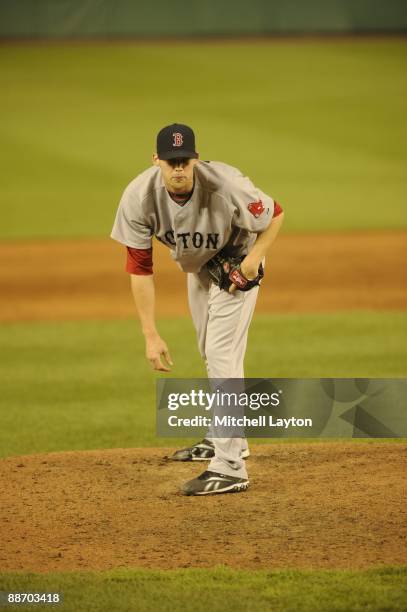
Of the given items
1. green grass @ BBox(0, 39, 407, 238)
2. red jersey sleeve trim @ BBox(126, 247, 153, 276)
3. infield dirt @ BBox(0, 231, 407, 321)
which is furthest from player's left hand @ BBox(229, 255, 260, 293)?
green grass @ BBox(0, 39, 407, 238)

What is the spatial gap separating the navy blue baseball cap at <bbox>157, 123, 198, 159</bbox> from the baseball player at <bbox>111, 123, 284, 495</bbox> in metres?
0.01

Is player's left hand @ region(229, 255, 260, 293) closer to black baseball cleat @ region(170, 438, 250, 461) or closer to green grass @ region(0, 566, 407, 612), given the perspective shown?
black baseball cleat @ region(170, 438, 250, 461)

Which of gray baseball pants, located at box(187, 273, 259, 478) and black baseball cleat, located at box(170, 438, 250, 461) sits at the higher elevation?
gray baseball pants, located at box(187, 273, 259, 478)

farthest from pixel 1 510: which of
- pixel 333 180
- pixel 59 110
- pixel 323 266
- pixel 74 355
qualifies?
pixel 59 110

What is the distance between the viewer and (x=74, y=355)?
8789 millimetres

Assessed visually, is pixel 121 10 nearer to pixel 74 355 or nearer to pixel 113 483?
pixel 74 355

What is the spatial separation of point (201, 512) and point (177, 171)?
61.4 inches

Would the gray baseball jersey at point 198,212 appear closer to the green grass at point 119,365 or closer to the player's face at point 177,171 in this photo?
the player's face at point 177,171

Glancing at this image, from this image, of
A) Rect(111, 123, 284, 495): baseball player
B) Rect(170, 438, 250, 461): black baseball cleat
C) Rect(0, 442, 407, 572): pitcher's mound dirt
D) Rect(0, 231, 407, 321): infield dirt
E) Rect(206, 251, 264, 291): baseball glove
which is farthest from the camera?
Rect(0, 231, 407, 321): infield dirt

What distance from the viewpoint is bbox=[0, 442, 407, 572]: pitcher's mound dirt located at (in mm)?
4512

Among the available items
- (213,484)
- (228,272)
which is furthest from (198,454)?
(228,272)

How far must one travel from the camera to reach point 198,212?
16.8 ft

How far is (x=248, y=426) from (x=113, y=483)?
122 cm

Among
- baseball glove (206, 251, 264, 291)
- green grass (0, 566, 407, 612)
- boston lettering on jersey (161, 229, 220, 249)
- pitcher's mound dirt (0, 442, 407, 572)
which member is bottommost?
green grass (0, 566, 407, 612)
